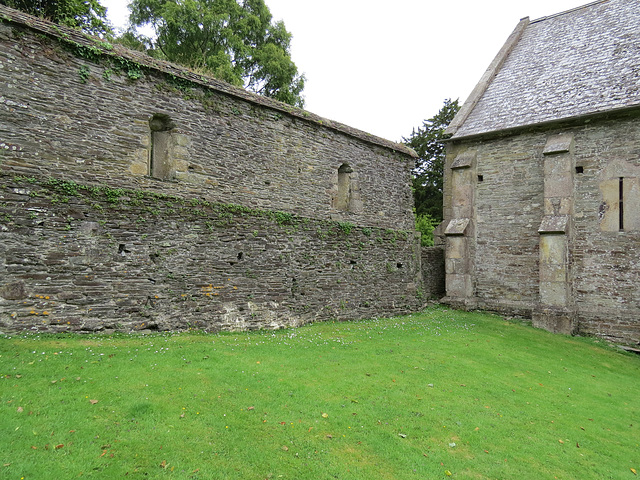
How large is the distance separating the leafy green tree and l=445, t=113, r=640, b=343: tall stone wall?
42.7 ft

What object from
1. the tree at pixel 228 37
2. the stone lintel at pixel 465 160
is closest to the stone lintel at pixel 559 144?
the stone lintel at pixel 465 160

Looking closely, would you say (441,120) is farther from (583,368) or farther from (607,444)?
(607,444)

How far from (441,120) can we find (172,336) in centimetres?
2709

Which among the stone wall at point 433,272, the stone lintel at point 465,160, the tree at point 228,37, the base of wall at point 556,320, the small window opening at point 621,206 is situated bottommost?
the base of wall at point 556,320

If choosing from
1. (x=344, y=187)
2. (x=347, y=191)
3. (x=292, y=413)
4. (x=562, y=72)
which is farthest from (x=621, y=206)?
(x=292, y=413)

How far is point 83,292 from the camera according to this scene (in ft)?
25.9

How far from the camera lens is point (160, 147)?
9539mm

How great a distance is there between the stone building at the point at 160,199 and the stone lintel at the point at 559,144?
6.72 metres

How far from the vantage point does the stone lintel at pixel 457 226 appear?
51.2 ft

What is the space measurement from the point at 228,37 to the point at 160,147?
1714 cm

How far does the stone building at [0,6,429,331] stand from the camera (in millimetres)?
7449

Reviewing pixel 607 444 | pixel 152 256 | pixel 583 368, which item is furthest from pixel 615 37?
pixel 152 256

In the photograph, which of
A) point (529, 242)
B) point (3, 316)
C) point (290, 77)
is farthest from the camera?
point (290, 77)

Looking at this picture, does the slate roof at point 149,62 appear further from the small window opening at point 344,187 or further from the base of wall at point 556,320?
the base of wall at point 556,320
